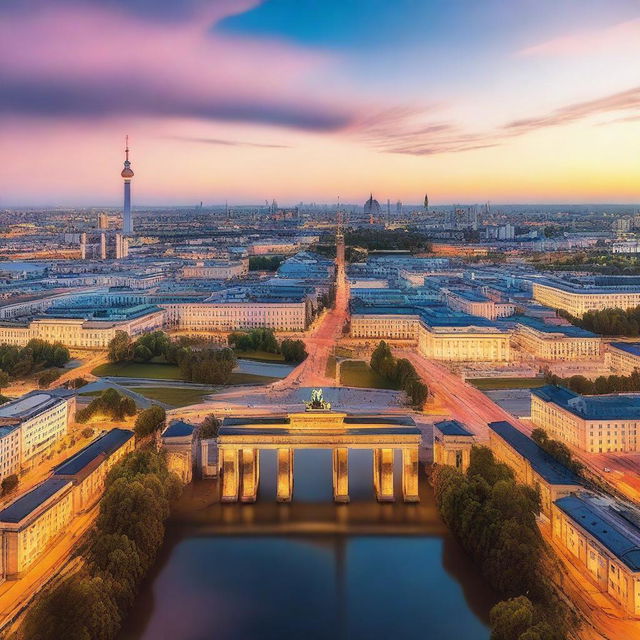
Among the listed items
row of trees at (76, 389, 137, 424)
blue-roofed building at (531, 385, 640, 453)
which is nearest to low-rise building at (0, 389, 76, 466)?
row of trees at (76, 389, 137, 424)

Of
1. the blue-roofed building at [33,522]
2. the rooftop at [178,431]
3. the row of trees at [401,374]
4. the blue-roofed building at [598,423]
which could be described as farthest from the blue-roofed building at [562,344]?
the blue-roofed building at [33,522]

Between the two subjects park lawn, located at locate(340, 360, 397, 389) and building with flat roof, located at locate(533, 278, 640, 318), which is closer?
park lawn, located at locate(340, 360, 397, 389)

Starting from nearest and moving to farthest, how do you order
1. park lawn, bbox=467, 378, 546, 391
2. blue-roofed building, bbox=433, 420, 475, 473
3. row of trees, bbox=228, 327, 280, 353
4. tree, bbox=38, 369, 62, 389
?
blue-roofed building, bbox=433, 420, 475, 473
tree, bbox=38, 369, 62, 389
park lawn, bbox=467, 378, 546, 391
row of trees, bbox=228, 327, 280, 353

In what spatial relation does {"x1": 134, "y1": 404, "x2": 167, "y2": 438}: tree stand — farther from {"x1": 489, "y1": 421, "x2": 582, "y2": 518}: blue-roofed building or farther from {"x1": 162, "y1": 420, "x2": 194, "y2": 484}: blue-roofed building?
{"x1": 489, "y1": 421, "x2": 582, "y2": 518}: blue-roofed building

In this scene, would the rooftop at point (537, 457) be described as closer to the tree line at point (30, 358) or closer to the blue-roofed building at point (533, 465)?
the blue-roofed building at point (533, 465)

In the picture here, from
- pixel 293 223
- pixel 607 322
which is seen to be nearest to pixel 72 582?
pixel 607 322

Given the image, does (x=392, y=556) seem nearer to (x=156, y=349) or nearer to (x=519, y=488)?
(x=519, y=488)
